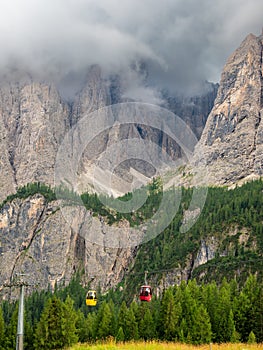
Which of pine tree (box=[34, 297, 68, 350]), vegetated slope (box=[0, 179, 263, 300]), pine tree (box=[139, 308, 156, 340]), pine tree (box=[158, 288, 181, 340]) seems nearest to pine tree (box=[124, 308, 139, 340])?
pine tree (box=[139, 308, 156, 340])

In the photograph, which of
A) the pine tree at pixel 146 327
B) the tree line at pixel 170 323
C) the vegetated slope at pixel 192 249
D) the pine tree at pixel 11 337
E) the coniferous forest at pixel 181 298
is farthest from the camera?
the vegetated slope at pixel 192 249

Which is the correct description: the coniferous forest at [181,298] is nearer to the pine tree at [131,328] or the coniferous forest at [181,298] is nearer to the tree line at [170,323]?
the tree line at [170,323]

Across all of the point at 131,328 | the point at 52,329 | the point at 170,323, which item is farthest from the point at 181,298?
the point at 52,329

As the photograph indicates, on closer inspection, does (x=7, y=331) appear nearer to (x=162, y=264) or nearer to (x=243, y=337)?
(x=243, y=337)

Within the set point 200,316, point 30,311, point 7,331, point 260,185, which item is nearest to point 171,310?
point 200,316

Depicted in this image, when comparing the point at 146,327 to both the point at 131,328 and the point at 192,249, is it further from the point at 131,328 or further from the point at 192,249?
the point at 192,249

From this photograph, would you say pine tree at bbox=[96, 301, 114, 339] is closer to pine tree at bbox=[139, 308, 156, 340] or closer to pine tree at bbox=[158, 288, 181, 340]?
pine tree at bbox=[139, 308, 156, 340]

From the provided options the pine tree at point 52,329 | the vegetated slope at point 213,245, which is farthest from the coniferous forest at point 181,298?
the vegetated slope at point 213,245

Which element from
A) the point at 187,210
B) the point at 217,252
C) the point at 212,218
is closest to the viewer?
the point at 217,252
